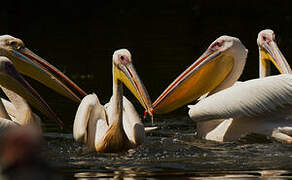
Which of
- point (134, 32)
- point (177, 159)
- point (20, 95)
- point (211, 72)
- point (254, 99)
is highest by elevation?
point (134, 32)

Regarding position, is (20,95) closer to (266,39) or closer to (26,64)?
(26,64)

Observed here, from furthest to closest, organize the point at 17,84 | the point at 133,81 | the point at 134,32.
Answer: the point at 134,32 → the point at 17,84 → the point at 133,81

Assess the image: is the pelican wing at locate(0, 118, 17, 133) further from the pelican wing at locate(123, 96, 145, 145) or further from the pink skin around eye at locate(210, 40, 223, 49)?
the pink skin around eye at locate(210, 40, 223, 49)

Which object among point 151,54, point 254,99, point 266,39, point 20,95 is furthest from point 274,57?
point 151,54

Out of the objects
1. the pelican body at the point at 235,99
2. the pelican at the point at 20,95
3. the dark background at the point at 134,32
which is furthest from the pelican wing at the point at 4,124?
the dark background at the point at 134,32

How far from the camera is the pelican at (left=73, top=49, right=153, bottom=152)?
6.09m

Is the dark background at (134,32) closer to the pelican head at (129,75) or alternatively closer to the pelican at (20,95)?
the pelican at (20,95)

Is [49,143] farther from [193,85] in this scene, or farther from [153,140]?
[193,85]

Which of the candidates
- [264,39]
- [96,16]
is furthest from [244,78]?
[96,16]

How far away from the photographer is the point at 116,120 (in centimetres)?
610

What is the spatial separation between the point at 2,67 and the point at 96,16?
18506 millimetres

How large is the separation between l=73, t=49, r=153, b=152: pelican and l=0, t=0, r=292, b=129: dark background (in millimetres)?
1592

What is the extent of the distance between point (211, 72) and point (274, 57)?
704 millimetres

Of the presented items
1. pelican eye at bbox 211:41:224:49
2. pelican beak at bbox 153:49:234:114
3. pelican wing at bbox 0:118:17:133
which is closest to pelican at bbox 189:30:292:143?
pelican beak at bbox 153:49:234:114
